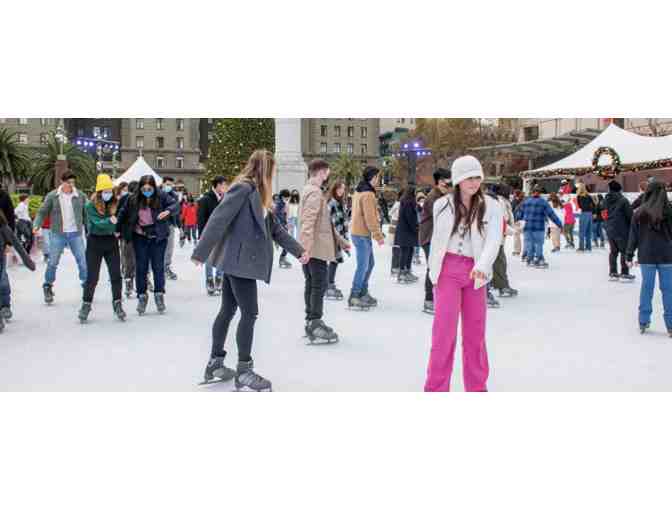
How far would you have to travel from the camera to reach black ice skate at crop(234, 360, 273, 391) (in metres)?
4.31

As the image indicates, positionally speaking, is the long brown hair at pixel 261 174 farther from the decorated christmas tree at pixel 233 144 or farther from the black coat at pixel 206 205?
the decorated christmas tree at pixel 233 144

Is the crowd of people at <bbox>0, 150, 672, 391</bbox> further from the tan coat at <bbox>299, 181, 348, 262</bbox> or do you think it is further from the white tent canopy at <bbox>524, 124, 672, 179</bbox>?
the white tent canopy at <bbox>524, 124, 672, 179</bbox>

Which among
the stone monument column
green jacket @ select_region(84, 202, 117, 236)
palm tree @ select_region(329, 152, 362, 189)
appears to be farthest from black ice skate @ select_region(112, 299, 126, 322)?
palm tree @ select_region(329, 152, 362, 189)

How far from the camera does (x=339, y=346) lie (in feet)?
18.7

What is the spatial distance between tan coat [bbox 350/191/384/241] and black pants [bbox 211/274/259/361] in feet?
10.8

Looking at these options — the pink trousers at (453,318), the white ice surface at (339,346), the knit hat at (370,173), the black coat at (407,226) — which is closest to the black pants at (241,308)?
the white ice surface at (339,346)

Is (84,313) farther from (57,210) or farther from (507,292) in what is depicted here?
(507,292)

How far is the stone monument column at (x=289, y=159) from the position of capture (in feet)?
76.3

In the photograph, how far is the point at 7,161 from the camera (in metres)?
41.8

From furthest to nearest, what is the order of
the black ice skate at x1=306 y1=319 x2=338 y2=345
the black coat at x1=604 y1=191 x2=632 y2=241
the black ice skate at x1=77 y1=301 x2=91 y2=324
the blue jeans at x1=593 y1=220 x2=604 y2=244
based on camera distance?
the blue jeans at x1=593 y1=220 x2=604 y2=244, the black coat at x1=604 y1=191 x2=632 y2=241, the black ice skate at x1=77 y1=301 x2=91 y2=324, the black ice skate at x1=306 y1=319 x2=338 y2=345

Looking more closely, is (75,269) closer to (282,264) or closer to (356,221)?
(282,264)

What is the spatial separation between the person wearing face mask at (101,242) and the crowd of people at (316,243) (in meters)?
0.01

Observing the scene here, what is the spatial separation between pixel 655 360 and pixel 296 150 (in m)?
19.5
